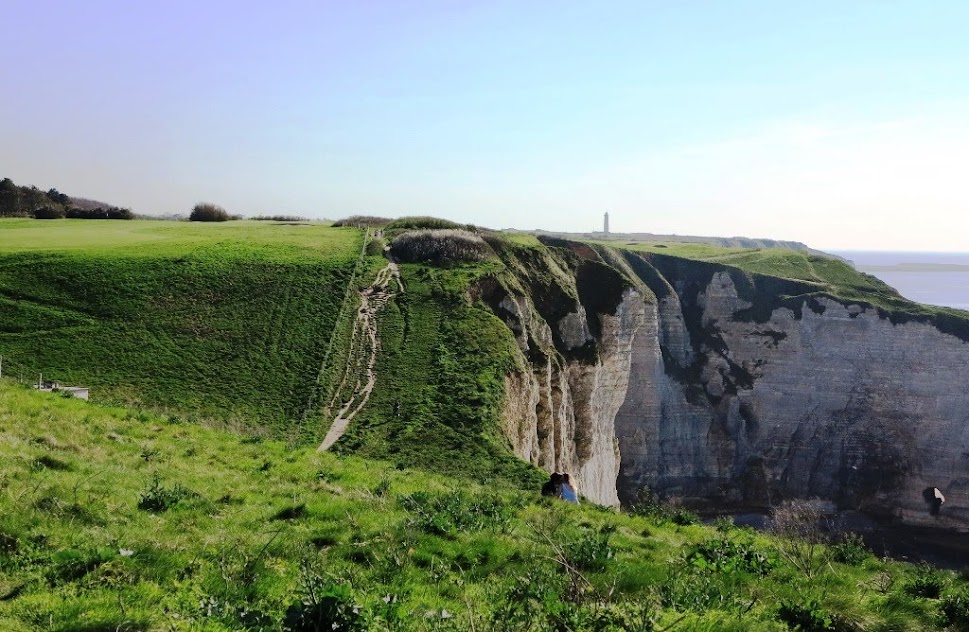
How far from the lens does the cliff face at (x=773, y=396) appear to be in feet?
223

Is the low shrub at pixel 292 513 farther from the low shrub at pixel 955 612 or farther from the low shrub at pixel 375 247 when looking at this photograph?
the low shrub at pixel 375 247

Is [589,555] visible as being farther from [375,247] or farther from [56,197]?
[56,197]

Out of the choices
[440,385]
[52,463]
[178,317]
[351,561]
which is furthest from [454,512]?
[178,317]

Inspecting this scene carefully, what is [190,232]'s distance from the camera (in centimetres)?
5694

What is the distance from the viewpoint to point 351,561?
9.02 meters

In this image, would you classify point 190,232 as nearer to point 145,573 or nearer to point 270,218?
point 270,218

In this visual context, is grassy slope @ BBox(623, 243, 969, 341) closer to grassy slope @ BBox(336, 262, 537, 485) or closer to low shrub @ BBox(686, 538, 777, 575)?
grassy slope @ BBox(336, 262, 537, 485)

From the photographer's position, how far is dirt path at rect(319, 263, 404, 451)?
3089cm

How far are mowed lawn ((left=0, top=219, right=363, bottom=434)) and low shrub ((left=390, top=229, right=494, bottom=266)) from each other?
4.04m

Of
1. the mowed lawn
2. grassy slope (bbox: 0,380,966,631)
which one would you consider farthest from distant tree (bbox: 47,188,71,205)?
grassy slope (bbox: 0,380,966,631)

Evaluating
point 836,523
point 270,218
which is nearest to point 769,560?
point 836,523

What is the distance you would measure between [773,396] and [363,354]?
2072 inches

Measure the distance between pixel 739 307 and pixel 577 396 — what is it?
105 feet

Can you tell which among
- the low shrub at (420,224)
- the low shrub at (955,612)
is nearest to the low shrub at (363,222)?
the low shrub at (420,224)
